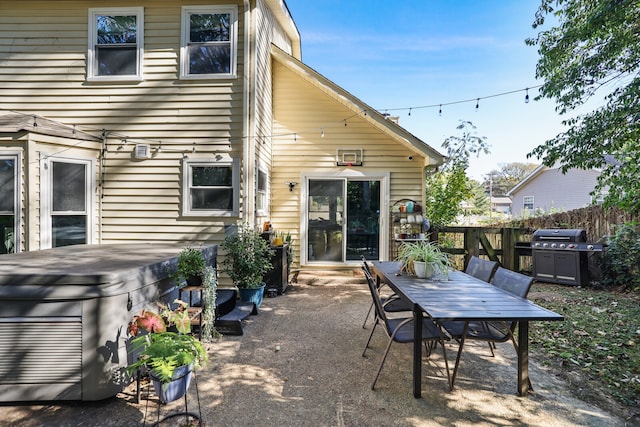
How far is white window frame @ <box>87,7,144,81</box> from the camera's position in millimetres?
5664

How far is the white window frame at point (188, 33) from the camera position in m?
5.60

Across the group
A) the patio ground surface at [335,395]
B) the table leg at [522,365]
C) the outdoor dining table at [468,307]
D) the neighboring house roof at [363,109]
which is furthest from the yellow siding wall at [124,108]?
the table leg at [522,365]

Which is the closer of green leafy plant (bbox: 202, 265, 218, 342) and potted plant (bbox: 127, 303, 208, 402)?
potted plant (bbox: 127, 303, 208, 402)

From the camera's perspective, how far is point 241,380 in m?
2.82

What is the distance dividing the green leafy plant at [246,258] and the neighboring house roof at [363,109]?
Answer: 133 inches

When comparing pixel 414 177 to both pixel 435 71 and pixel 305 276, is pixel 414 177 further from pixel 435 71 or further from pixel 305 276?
pixel 435 71

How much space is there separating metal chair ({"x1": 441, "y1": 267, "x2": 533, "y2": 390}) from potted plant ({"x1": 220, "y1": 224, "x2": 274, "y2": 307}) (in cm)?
286

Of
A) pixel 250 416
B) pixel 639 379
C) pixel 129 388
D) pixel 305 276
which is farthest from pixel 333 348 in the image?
pixel 305 276

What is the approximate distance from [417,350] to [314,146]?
17.4 ft

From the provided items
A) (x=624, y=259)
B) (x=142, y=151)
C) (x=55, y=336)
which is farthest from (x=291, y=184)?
(x=624, y=259)

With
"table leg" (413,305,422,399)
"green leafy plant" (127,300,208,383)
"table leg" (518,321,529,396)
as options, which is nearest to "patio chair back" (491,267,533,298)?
"table leg" (518,321,529,396)

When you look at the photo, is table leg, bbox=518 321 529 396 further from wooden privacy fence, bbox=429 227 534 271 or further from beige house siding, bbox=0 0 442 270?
wooden privacy fence, bbox=429 227 534 271

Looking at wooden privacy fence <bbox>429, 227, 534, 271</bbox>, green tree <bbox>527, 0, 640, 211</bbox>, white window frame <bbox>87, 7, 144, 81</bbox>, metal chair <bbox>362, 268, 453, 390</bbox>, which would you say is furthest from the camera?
wooden privacy fence <bbox>429, 227, 534, 271</bbox>

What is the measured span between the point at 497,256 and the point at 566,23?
4567mm
